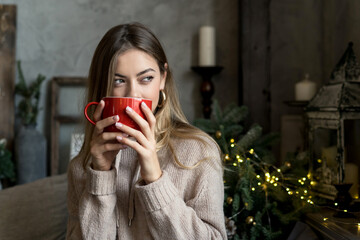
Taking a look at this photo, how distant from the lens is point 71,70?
270 centimetres

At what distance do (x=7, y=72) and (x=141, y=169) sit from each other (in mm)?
2016

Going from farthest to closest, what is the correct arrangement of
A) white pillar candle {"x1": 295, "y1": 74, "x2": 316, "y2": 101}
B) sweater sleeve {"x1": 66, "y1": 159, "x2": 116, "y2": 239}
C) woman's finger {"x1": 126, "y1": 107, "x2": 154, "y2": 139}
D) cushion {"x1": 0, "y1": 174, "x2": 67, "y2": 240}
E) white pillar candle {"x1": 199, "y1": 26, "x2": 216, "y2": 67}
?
white pillar candle {"x1": 199, "y1": 26, "x2": 216, "y2": 67} → white pillar candle {"x1": 295, "y1": 74, "x2": 316, "y2": 101} → cushion {"x1": 0, "y1": 174, "x2": 67, "y2": 240} → sweater sleeve {"x1": 66, "y1": 159, "x2": 116, "y2": 239} → woman's finger {"x1": 126, "y1": 107, "x2": 154, "y2": 139}

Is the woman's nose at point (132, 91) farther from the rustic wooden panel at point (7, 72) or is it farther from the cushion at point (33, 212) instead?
the rustic wooden panel at point (7, 72)

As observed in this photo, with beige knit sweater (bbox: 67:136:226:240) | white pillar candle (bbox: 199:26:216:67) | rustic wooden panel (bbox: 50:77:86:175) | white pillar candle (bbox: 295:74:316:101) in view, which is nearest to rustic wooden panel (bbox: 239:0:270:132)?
white pillar candle (bbox: 199:26:216:67)

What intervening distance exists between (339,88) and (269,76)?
912 millimetres

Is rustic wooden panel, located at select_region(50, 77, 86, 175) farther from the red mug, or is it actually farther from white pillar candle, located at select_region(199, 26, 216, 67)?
the red mug

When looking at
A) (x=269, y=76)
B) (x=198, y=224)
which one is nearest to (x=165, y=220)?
(x=198, y=224)

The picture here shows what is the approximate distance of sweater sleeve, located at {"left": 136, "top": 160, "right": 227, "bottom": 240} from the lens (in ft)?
3.05

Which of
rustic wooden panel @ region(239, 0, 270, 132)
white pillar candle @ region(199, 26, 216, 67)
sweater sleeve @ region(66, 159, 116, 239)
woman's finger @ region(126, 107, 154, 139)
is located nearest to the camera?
woman's finger @ region(126, 107, 154, 139)

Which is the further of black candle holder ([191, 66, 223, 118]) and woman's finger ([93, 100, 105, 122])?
black candle holder ([191, 66, 223, 118])

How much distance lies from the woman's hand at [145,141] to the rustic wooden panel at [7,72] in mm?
1960

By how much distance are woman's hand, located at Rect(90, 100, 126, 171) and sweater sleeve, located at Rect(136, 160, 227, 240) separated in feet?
0.38

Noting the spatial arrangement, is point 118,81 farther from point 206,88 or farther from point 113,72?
point 206,88

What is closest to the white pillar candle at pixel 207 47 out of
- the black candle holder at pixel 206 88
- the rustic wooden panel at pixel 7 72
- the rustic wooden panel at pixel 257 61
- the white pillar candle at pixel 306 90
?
the black candle holder at pixel 206 88
